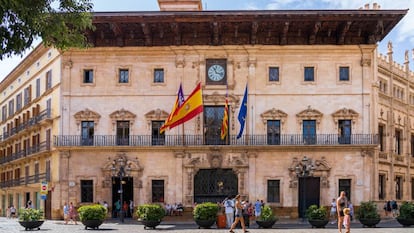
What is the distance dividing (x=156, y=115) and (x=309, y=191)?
36.1 feet

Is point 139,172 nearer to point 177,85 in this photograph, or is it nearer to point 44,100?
point 177,85

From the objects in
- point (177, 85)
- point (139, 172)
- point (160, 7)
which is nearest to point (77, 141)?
point (139, 172)

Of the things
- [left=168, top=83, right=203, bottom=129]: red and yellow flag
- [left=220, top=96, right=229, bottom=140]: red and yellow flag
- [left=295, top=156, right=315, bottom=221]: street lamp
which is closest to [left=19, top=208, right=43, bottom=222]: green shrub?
[left=168, top=83, right=203, bottom=129]: red and yellow flag

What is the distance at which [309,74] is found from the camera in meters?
45.8

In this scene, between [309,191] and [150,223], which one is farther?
[309,191]

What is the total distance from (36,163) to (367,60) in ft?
81.8

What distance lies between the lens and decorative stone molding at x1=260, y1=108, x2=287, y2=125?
1781 inches

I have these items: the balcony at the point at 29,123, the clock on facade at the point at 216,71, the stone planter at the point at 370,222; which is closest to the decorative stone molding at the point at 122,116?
the balcony at the point at 29,123

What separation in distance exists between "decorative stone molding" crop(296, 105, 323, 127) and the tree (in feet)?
92.6

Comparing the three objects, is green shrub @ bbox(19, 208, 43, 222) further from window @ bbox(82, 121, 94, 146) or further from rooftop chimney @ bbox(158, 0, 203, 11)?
rooftop chimney @ bbox(158, 0, 203, 11)

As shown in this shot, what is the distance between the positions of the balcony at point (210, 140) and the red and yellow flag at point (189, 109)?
130 inches

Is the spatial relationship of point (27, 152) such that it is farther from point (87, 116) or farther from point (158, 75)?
point (158, 75)

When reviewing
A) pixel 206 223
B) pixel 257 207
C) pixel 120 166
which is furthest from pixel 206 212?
pixel 120 166

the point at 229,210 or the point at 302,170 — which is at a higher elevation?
the point at 302,170
